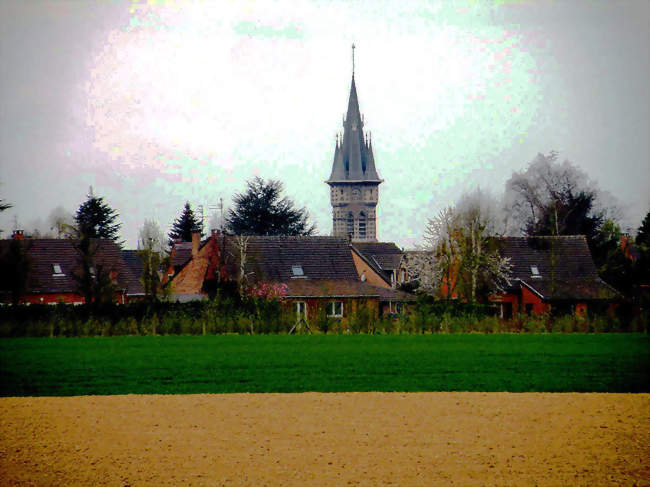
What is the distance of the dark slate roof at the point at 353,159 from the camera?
118m

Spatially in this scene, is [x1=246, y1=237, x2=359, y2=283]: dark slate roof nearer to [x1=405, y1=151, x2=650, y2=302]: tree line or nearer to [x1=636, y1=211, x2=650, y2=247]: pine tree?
[x1=405, y1=151, x2=650, y2=302]: tree line

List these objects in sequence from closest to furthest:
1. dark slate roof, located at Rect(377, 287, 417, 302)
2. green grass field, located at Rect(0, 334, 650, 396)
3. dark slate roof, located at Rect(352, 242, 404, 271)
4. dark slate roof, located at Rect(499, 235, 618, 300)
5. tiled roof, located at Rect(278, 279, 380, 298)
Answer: green grass field, located at Rect(0, 334, 650, 396), tiled roof, located at Rect(278, 279, 380, 298), dark slate roof, located at Rect(377, 287, 417, 302), dark slate roof, located at Rect(499, 235, 618, 300), dark slate roof, located at Rect(352, 242, 404, 271)

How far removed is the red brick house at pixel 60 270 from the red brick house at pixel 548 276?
20.3m

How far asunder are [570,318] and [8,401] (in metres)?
23.0

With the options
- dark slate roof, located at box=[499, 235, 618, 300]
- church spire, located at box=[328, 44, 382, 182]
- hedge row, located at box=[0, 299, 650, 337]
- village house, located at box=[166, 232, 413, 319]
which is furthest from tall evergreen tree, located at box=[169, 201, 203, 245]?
church spire, located at box=[328, 44, 382, 182]

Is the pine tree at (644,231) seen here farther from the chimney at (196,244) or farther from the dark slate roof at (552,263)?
the chimney at (196,244)

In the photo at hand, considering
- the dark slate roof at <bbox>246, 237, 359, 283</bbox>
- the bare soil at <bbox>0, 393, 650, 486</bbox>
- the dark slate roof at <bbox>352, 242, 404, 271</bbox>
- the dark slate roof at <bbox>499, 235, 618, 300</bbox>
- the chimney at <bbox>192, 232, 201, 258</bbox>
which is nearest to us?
the bare soil at <bbox>0, 393, 650, 486</bbox>

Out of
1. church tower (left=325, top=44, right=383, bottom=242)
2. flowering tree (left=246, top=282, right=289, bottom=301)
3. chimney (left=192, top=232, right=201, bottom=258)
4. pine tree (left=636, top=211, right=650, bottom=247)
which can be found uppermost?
church tower (left=325, top=44, right=383, bottom=242)

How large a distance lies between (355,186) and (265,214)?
51.0 metres

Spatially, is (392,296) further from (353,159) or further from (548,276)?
(353,159)

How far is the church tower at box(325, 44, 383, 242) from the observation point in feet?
389

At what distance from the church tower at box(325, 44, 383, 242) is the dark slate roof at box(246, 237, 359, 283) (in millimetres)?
67325

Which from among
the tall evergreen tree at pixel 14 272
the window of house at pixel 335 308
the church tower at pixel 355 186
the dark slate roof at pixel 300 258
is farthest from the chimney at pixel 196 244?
the church tower at pixel 355 186

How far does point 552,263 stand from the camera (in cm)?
4772
